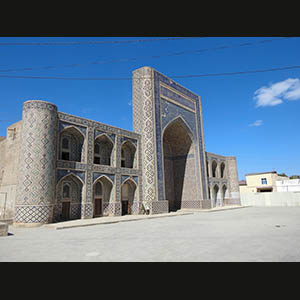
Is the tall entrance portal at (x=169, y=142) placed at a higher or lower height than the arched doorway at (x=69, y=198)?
higher

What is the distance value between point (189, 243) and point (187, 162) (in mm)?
18613

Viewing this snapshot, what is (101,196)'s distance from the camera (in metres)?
16.8

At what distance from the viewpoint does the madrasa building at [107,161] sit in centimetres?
1256

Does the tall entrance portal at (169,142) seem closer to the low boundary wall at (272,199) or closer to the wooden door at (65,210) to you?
the wooden door at (65,210)

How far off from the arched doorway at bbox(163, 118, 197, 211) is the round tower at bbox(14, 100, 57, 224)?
12.8 meters

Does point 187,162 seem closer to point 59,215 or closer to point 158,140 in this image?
point 158,140

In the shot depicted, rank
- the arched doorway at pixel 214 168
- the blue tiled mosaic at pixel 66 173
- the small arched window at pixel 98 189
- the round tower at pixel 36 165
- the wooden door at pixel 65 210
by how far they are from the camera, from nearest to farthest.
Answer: the round tower at pixel 36 165, the blue tiled mosaic at pixel 66 173, the wooden door at pixel 65 210, the small arched window at pixel 98 189, the arched doorway at pixel 214 168

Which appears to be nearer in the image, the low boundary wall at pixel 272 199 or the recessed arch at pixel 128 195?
the recessed arch at pixel 128 195

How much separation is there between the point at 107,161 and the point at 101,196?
249cm

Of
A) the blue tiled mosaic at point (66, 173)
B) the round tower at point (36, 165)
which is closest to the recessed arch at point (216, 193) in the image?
the blue tiled mosaic at point (66, 173)

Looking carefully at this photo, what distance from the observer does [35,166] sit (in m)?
12.4

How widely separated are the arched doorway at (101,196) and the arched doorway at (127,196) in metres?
1.58
